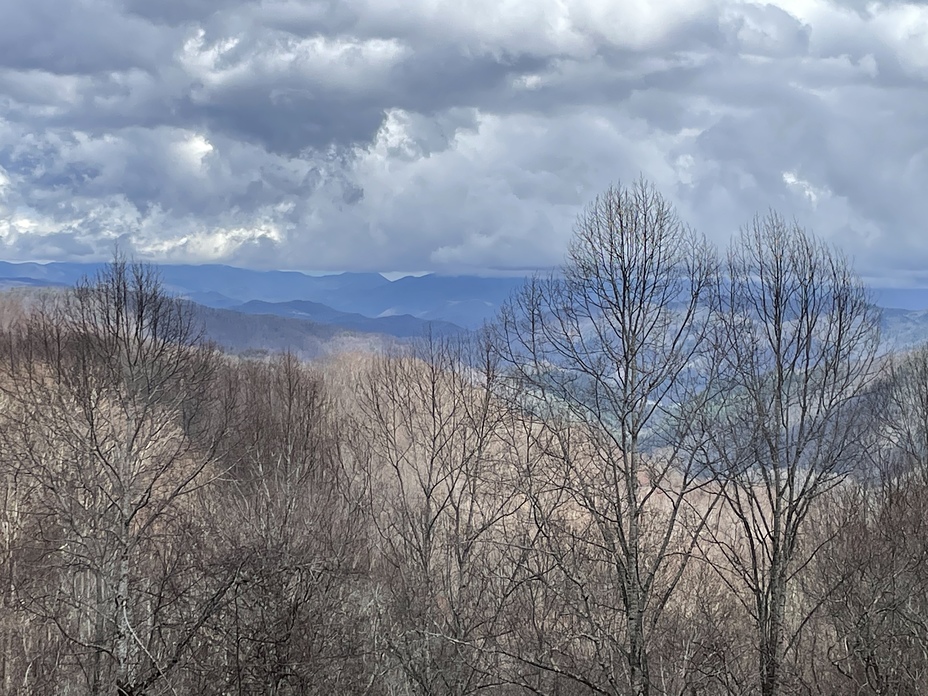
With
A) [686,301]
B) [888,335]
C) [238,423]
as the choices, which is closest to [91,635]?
[238,423]

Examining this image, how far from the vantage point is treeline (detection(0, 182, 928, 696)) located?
21.2 metres

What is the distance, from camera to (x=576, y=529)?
2991 centimetres

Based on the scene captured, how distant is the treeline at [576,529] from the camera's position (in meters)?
21.2

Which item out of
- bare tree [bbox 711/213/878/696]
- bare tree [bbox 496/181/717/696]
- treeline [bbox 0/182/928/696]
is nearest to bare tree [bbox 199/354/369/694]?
treeline [bbox 0/182/928/696]

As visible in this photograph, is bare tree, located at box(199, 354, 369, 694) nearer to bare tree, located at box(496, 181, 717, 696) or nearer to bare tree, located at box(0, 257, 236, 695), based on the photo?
bare tree, located at box(0, 257, 236, 695)

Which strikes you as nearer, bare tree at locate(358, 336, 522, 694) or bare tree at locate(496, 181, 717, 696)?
bare tree at locate(496, 181, 717, 696)

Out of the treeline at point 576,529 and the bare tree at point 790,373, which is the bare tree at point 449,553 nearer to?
the treeline at point 576,529

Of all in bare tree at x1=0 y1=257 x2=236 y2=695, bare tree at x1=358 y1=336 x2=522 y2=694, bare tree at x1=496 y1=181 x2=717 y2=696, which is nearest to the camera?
bare tree at x1=496 y1=181 x2=717 y2=696

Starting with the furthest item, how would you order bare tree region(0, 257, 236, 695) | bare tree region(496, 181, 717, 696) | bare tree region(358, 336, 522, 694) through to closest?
bare tree region(358, 336, 522, 694), bare tree region(0, 257, 236, 695), bare tree region(496, 181, 717, 696)

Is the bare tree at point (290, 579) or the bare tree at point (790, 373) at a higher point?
the bare tree at point (790, 373)

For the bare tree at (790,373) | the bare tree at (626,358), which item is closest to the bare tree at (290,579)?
the bare tree at (626,358)

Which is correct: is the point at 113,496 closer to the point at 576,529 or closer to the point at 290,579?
the point at 290,579

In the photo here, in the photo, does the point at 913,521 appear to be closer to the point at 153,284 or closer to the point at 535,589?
the point at 535,589

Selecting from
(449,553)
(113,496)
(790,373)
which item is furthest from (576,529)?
(113,496)
